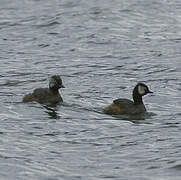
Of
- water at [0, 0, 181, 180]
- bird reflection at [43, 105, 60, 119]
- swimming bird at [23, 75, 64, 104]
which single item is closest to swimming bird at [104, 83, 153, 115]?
water at [0, 0, 181, 180]

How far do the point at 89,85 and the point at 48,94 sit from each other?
184cm

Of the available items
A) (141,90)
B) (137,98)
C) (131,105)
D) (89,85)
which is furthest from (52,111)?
(89,85)

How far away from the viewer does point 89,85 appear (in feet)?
68.3

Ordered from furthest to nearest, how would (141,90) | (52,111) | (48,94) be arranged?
(48,94) < (141,90) < (52,111)

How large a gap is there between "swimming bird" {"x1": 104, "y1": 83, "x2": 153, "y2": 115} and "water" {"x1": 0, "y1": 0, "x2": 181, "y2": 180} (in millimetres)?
226

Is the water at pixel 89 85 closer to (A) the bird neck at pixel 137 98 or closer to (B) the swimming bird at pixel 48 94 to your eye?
(B) the swimming bird at pixel 48 94

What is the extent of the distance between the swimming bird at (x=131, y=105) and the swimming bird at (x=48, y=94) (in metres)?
1.60

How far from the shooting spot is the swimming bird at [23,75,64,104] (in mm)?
18969

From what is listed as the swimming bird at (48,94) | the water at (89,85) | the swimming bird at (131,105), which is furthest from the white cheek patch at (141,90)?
the swimming bird at (48,94)

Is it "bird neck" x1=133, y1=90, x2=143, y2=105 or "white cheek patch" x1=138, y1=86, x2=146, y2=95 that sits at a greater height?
"white cheek patch" x1=138, y1=86, x2=146, y2=95

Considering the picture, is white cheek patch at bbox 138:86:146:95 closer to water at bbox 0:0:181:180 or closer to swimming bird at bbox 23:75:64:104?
water at bbox 0:0:181:180

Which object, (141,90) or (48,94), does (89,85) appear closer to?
(48,94)

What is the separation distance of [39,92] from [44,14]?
1268cm

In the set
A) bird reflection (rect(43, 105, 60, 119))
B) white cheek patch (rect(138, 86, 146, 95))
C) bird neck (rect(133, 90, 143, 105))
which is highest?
white cheek patch (rect(138, 86, 146, 95))
